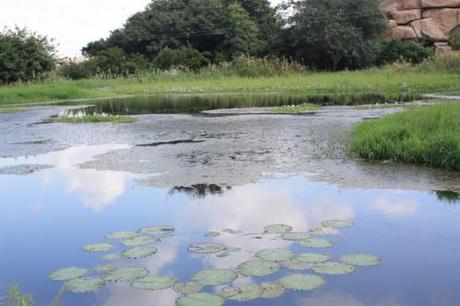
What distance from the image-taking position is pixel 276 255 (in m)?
5.25

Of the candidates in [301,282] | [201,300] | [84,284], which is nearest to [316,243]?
[301,282]

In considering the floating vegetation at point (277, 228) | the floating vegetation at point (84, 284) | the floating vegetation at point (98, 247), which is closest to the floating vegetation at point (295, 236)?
the floating vegetation at point (277, 228)

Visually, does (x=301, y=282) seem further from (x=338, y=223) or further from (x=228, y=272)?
(x=338, y=223)

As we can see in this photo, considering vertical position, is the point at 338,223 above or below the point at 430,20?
below

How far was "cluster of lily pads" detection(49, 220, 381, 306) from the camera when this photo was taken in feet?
14.8

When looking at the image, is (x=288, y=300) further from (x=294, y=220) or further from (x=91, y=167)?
(x=91, y=167)

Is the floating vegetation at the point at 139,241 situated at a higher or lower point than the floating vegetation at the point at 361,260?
higher

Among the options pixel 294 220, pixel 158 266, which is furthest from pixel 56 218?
pixel 294 220

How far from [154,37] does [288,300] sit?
144 feet

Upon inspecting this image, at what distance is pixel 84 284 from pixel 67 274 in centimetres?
30

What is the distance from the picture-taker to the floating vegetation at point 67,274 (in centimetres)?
494

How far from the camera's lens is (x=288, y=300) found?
4.39 meters

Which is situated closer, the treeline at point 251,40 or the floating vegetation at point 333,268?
the floating vegetation at point 333,268

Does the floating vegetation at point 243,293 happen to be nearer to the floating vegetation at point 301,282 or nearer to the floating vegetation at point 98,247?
the floating vegetation at point 301,282
